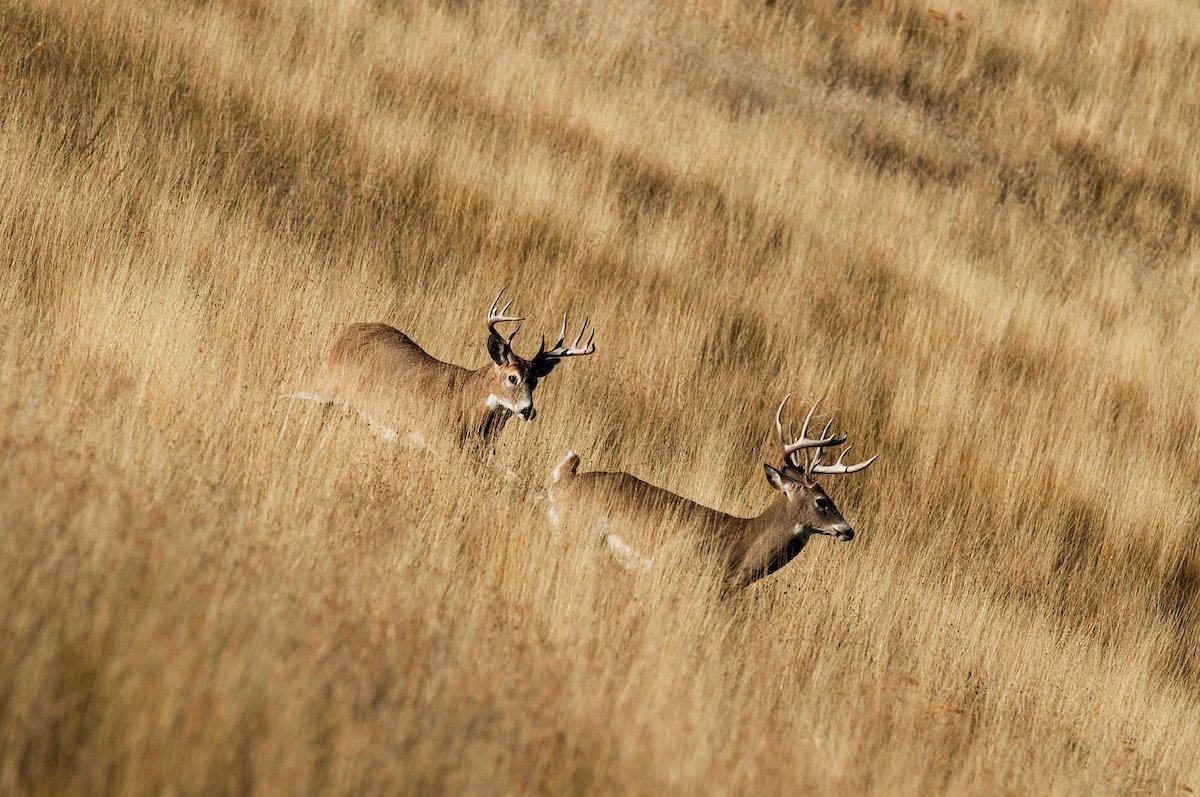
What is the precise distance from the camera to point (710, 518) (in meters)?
7.07

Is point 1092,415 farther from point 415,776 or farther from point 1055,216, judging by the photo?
point 415,776

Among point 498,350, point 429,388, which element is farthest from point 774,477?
point 429,388

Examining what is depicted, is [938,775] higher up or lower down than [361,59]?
lower down

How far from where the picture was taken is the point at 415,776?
322 centimetres

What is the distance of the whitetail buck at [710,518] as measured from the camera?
6.62 meters

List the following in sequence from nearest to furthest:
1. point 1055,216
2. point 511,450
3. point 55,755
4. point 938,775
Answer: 1. point 55,755
2. point 938,775
3. point 511,450
4. point 1055,216

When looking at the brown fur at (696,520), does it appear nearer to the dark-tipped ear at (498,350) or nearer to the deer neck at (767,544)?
the deer neck at (767,544)

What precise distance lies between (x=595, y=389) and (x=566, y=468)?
4.81 feet

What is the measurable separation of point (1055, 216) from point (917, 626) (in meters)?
9.21

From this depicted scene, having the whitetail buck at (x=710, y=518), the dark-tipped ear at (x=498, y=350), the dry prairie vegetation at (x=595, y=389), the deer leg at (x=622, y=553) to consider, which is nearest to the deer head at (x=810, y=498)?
the whitetail buck at (x=710, y=518)

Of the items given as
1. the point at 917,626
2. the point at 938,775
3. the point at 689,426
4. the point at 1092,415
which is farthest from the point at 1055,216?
the point at 938,775

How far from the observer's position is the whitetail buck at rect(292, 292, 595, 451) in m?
7.35

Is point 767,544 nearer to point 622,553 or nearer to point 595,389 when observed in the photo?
point 622,553

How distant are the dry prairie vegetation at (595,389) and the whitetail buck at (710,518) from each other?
0.25m
